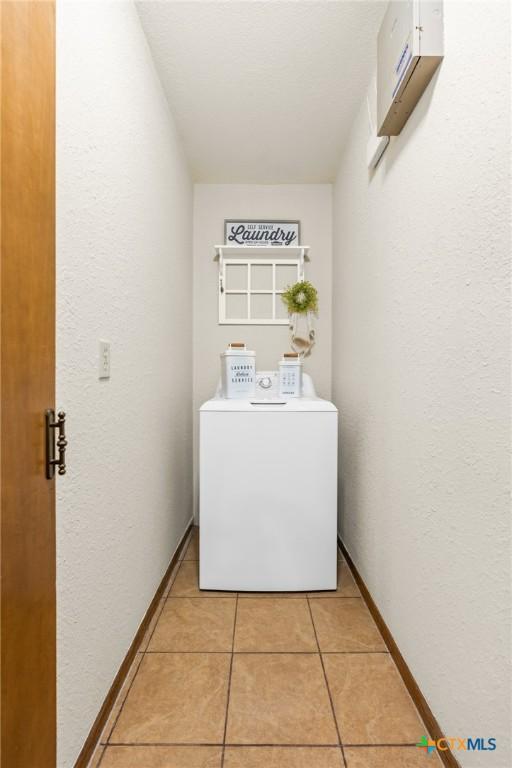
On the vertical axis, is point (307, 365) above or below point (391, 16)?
below

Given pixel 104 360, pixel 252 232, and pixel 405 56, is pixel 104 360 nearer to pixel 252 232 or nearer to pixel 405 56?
pixel 405 56

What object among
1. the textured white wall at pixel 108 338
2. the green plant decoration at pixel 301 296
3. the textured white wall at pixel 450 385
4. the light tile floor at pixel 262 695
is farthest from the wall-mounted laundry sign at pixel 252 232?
the light tile floor at pixel 262 695

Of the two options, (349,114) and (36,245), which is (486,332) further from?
(349,114)

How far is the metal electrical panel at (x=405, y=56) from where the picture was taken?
1.17m

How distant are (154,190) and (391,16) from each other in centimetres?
108

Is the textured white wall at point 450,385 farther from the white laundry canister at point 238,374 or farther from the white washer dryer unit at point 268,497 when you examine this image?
the white laundry canister at point 238,374

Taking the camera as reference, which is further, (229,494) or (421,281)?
(229,494)

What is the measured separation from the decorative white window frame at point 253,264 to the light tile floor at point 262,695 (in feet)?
5.86

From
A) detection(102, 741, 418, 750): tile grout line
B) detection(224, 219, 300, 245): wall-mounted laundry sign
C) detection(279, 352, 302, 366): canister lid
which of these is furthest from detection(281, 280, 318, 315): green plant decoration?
detection(102, 741, 418, 750): tile grout line

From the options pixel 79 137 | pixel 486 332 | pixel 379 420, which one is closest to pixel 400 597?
pixel 379 420

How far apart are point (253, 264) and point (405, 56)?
185 centimetres

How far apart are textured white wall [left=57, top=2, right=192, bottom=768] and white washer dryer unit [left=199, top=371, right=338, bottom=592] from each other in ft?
0.84

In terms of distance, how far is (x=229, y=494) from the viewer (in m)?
2.12

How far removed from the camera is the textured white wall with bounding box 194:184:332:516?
305 cm
